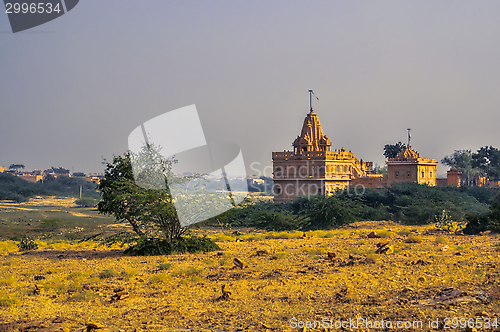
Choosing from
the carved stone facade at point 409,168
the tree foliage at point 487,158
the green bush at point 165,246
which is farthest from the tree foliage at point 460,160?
the green bush at point 165,246

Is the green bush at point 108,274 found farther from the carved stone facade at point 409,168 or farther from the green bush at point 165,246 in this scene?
the carved stone facade at point 409,168

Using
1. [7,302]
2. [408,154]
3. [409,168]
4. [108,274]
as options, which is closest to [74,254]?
[108,274]

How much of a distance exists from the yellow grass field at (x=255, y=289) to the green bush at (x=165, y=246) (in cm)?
68

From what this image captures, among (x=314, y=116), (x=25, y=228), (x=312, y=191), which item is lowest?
(x=25, y=228)

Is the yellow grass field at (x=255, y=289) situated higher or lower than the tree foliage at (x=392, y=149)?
lower

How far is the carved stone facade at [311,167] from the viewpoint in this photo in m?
45.8

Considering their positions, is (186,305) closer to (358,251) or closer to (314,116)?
(358,251)

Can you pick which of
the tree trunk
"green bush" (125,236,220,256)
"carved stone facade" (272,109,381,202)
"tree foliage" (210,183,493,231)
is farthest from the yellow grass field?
"carved stone facade" (272,109,381,202)

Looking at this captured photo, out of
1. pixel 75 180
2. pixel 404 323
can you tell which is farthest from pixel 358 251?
pixel 75 180

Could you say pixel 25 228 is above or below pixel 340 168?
below

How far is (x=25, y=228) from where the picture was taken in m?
42.2

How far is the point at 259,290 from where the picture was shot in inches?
444

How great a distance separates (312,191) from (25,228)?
86.6 feet

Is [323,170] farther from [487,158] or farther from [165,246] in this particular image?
[487,158]
